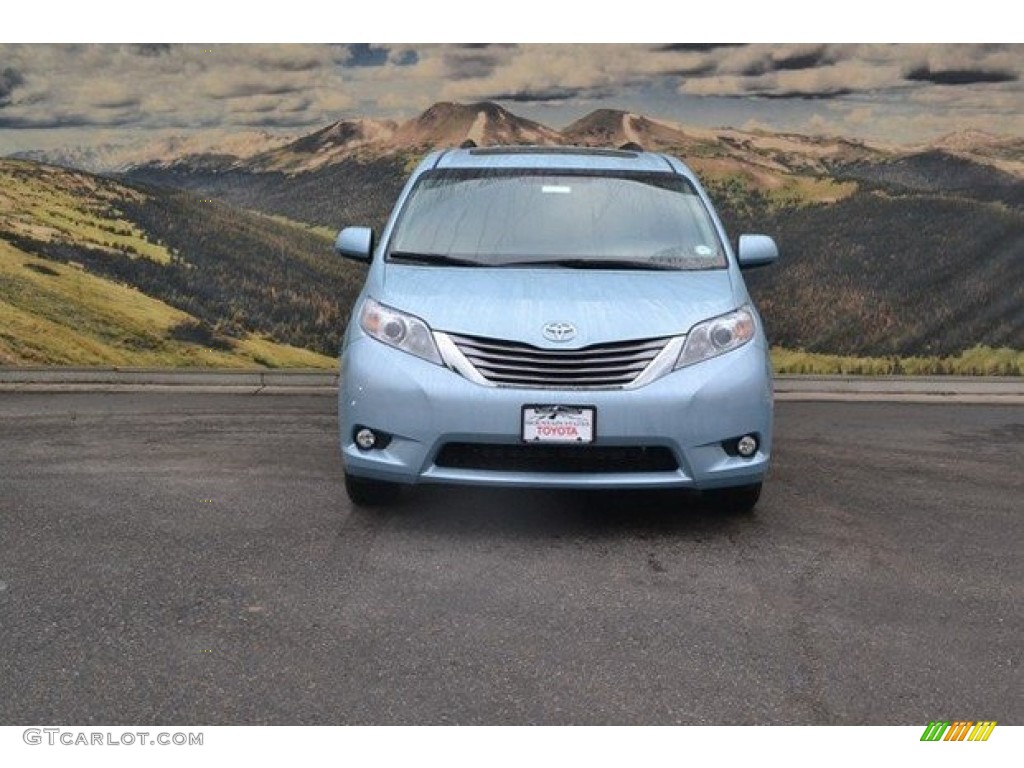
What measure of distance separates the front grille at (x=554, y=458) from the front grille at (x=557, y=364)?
0.92ft

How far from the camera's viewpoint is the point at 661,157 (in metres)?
7.00

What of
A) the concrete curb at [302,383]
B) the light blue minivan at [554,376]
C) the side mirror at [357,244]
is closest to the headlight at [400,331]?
the light blue minivan at [554,376]

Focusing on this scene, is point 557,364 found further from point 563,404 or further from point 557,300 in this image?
point 557,300

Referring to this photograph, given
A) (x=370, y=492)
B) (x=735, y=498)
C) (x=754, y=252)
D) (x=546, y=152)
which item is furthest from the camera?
(x=546, y=152)

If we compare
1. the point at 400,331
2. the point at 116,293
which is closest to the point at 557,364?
the point at 400,331

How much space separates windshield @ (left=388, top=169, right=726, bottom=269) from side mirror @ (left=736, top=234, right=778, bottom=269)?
0.16m

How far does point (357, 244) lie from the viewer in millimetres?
6242

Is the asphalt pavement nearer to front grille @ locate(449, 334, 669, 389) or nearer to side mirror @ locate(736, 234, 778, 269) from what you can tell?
front grille @ locate(449, 334, 669, 389)

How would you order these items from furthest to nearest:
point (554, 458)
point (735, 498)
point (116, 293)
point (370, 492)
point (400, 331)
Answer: point (116, 293), point (370, 492), point (735, 498), point (400, 331), point (554, 458)

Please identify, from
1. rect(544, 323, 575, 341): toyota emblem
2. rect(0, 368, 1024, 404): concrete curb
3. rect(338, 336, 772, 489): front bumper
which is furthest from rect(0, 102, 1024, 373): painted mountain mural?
rect(544, 323, 575, 341): toyota emblem

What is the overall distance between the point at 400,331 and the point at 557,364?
0.71 m

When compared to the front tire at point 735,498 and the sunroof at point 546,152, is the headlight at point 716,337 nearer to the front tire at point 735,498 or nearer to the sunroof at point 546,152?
the front tire at point 735,498

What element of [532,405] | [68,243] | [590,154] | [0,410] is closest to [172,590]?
[532,405]

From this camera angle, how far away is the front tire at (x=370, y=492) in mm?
5715
